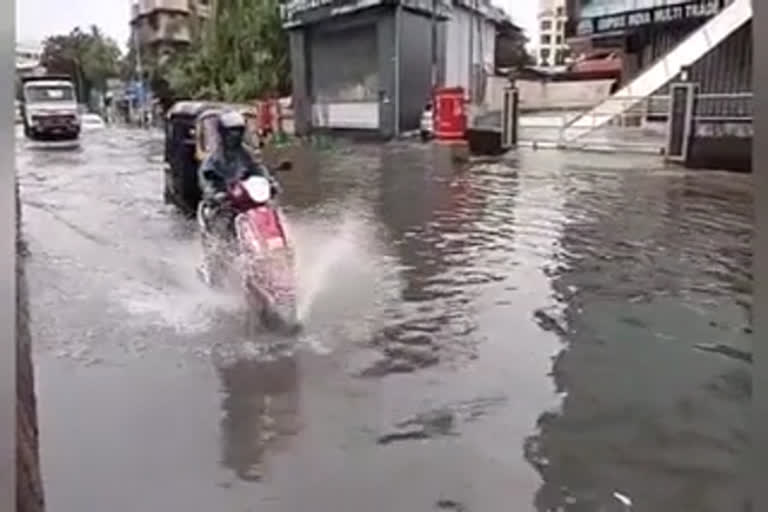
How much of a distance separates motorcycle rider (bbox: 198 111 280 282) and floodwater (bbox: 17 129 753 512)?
1.06ft

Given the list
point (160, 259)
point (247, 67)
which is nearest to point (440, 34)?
point (247, 67)

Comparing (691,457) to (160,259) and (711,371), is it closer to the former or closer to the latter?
(711,371)

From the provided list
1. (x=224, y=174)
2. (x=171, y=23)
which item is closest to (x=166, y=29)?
(x=171, y=23)

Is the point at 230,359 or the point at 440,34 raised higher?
the point at 440,34

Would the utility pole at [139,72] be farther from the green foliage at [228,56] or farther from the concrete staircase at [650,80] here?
the concrete staircase at [650,80]

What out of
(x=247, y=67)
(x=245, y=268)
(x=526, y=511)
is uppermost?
(x=247, y=67)

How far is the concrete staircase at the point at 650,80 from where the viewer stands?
39.5 feet

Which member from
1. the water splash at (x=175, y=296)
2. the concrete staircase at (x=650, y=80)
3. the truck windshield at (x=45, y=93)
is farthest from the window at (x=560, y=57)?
the water splash at (x=175, y=296)

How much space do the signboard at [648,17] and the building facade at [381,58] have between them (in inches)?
106

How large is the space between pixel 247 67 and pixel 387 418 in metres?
9.28

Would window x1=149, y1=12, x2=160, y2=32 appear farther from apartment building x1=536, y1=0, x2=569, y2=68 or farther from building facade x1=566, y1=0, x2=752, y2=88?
building facade x1=566, y1=0, x2=752, y2=88

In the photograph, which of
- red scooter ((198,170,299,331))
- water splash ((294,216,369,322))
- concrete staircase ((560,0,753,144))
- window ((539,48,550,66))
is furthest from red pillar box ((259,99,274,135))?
red scooter ((198,170,299,331))

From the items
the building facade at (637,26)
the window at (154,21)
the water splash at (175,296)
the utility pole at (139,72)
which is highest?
the building facade at (637,26)

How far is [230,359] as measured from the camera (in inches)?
141
